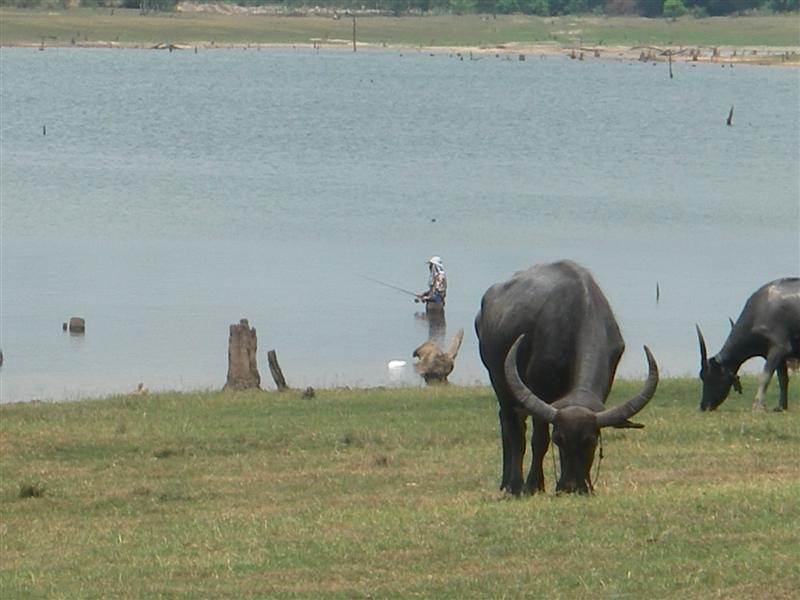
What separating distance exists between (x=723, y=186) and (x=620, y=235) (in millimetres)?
18266

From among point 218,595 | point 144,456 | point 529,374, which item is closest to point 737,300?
point 144,456

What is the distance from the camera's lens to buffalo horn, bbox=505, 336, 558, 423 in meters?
13.6

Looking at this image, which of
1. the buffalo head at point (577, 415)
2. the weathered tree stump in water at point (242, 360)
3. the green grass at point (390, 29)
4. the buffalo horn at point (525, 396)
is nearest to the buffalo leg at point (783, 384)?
the weathered tree stump in water at point (242, 360)

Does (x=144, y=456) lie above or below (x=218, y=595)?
below

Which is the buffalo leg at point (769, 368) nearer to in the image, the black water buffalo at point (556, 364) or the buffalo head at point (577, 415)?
the black water buffalo at point (556, 364)

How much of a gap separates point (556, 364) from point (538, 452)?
81cm

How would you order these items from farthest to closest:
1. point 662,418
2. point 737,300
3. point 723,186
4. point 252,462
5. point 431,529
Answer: point 723,186 → point 737,300 → point 662,418 → point 252,462 → point 431,529

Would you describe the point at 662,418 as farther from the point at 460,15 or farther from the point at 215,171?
the point at 460,15

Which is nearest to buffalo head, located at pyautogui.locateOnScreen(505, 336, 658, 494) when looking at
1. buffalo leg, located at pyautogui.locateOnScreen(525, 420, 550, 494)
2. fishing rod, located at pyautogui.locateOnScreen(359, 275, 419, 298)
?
buffalo leg, located at pyautogui.locateOnScreen(525, 420, 550, 494)

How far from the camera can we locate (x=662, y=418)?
21797mm

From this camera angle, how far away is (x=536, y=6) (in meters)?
193

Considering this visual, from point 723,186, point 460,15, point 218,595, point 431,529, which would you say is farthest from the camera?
point 460,15

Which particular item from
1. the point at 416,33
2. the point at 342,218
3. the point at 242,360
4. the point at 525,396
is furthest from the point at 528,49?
the point at 525,396

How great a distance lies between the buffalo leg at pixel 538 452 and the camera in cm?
1477
